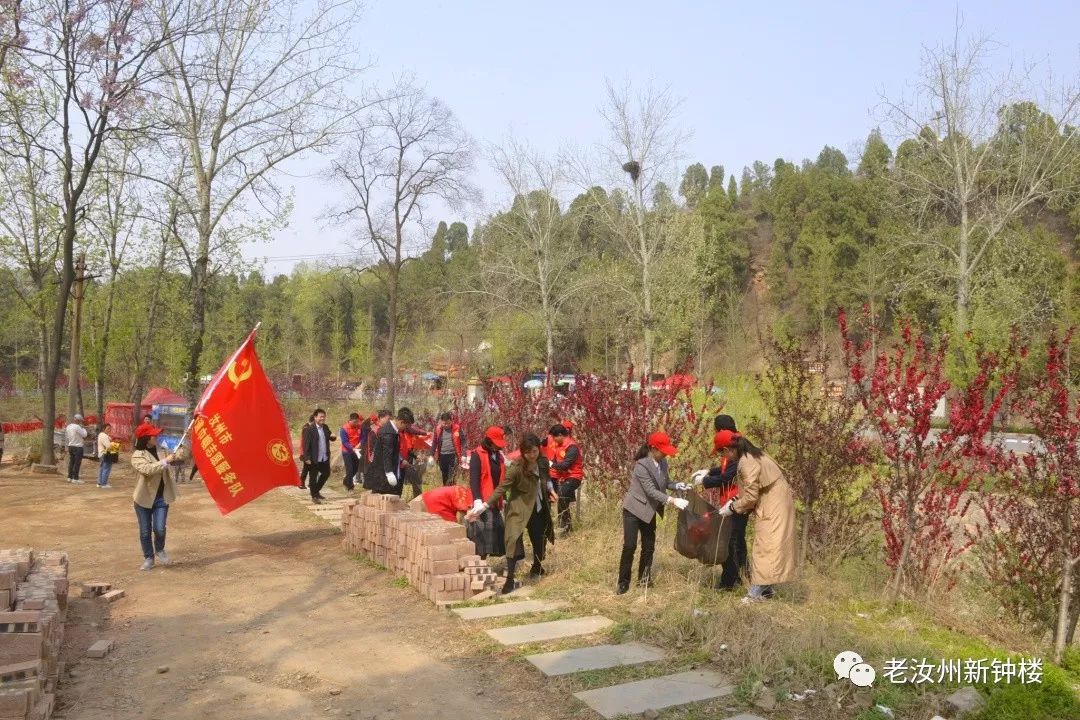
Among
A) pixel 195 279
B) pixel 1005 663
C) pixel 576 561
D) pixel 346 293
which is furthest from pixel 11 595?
pixel 346 293

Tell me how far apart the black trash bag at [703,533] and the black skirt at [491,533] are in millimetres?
1855

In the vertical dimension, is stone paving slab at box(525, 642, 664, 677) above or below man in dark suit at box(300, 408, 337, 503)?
below

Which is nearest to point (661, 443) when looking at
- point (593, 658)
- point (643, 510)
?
point (643, 510)

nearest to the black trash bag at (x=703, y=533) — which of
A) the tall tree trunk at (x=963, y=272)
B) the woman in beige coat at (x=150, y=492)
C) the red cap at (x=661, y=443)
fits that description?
the red cap at (x=661, y=443)

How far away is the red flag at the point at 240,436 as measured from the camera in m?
10.1

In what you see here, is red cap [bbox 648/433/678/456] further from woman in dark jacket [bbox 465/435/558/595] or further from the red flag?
the red flag

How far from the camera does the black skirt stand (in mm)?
8945

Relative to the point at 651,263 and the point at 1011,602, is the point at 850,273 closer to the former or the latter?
the point at 651,263

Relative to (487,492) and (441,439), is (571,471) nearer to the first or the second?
(487,492)

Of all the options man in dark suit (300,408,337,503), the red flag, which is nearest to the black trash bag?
the red flag

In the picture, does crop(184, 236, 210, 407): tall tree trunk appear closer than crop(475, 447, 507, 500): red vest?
No

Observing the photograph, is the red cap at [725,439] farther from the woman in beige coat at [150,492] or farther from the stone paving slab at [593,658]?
the woman in beige coat at [150,492]

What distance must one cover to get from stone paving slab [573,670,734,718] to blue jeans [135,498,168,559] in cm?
618

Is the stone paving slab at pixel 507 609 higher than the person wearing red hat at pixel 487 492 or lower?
lower
